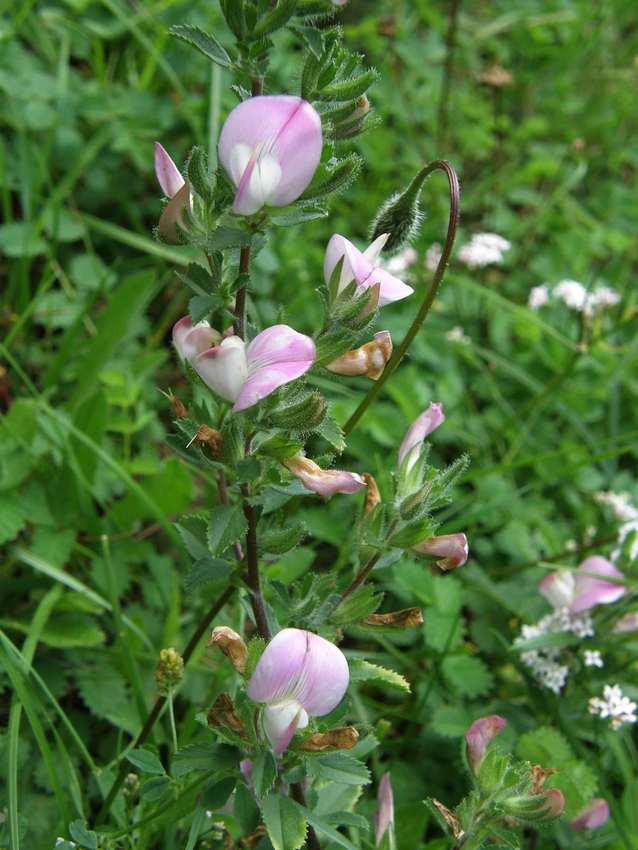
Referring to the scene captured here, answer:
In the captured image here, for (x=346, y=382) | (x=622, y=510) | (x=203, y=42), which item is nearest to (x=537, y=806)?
(x=203, y=42)

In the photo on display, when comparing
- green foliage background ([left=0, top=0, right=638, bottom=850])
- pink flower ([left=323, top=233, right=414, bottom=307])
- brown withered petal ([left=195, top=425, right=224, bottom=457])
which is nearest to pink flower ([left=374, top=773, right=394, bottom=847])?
green foliage background ([left=0, top=0, right=638, bottom=850])

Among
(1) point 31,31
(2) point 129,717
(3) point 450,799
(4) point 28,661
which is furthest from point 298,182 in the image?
(1) point 31,31

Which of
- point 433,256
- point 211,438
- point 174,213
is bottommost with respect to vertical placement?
point 433,256

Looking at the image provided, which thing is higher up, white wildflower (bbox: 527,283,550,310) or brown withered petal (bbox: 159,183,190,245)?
brown withered petal (bbox: 159,183,190,245)

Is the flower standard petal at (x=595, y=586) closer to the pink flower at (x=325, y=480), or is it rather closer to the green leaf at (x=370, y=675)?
the green leaf at (x=370, y=675)

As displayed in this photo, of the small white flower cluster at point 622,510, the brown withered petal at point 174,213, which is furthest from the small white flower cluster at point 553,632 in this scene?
the brown withered petal at point 174,213

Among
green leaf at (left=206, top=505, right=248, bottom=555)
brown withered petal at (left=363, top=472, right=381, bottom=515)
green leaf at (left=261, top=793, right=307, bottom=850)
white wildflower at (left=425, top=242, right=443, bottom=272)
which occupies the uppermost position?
green leaf at (left=206, top=505, right=248, bottom=555)

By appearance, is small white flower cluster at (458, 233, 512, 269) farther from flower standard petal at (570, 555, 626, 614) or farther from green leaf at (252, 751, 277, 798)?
green leaf at (252, 751, 277, 798)

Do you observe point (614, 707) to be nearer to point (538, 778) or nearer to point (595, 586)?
point (595, 586)

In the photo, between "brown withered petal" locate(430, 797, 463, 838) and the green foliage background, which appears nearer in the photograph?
"brown withered petal" locate(430, 797, 463, 838)
